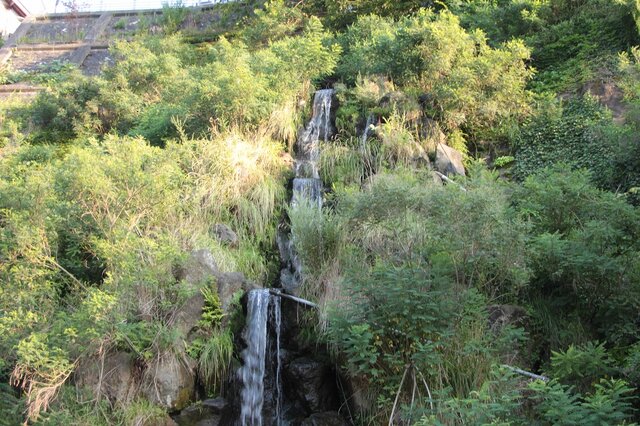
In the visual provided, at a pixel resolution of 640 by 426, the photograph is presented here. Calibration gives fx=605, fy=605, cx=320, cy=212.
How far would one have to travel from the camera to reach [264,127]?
40.8 feet

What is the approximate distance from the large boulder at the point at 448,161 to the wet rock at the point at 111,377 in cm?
661

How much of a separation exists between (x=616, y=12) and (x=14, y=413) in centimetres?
1372

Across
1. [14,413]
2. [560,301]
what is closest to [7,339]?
[14,413]

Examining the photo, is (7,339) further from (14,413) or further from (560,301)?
(560,301)

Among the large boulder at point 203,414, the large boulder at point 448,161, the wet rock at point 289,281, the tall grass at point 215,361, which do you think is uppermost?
the large boulder at point 448,161

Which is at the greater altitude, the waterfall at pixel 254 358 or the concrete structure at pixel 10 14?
the concrete structure at pixel 10 14

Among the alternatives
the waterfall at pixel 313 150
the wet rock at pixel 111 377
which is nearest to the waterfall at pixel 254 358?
the wet rock at pixel 111 377

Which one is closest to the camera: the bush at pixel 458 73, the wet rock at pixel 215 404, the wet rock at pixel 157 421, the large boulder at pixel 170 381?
the wet rock at pixel 157 421

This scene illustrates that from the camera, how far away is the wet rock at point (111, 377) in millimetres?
7156

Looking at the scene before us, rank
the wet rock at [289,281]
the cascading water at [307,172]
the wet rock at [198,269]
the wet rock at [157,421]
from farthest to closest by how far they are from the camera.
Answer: the cascading water at [307,172]
the wet rock at [289,281]
the wet rock at [198,269]
the wet rock at [157,421]

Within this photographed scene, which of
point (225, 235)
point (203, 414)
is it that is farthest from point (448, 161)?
point (203, 414)

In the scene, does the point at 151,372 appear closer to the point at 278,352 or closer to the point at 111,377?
the point at 111,377

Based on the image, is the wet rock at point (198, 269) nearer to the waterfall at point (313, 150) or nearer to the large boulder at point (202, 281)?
the large boulder at point (202, 281)

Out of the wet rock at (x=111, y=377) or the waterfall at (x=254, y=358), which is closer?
the wet rock at (x=111, y=377)
